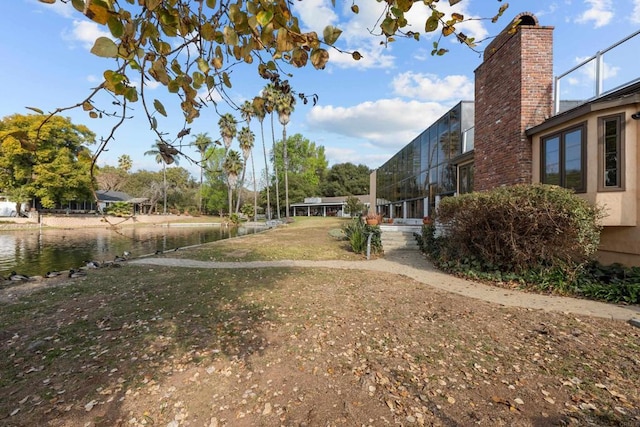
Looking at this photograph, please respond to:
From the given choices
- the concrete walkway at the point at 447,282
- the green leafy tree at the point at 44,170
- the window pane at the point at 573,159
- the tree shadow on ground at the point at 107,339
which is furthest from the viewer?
the green leafy tree at the point at 44,170

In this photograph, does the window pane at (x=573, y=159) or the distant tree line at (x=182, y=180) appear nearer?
the window pane at (x=573, y=159)

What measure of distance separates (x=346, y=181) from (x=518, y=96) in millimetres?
49060

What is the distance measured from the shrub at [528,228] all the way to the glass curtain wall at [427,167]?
6816 millimetres

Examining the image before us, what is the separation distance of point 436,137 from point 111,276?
14.6 metres

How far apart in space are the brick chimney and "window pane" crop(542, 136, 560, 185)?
464 mm

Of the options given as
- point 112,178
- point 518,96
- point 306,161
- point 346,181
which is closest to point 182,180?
point 112,178

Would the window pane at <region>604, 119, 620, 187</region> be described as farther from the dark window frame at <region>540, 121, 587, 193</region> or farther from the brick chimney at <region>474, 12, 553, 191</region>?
the brick chimney at <region>474, 12, 553, 191</region>

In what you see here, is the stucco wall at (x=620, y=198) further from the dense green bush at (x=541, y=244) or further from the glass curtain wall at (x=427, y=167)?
the glass curtain wall at (x=427, y=167)

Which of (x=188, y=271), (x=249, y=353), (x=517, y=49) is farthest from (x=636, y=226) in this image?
(x=188, y=271)

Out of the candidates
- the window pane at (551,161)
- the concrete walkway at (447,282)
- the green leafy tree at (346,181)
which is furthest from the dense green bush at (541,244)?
the green leafy tree at (346,181)

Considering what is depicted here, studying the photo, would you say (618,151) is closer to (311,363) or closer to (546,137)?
(546,137)

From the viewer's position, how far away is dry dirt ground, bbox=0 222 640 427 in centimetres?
262

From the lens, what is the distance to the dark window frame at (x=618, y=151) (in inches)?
249

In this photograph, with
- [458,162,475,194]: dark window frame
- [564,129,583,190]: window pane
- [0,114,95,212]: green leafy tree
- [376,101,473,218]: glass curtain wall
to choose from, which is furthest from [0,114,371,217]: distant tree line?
[564,129,583,190]: window pane
